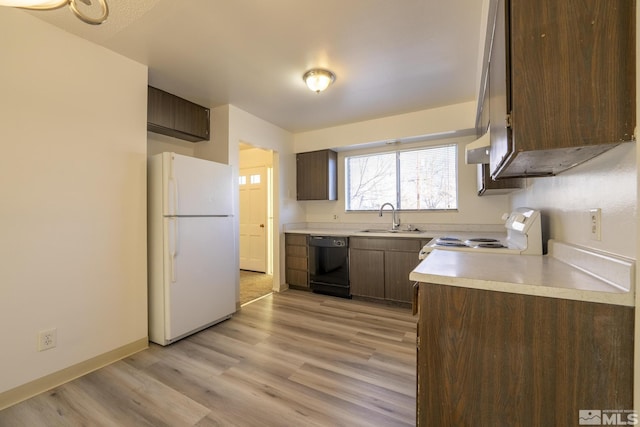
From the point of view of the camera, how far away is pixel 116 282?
2.18 m

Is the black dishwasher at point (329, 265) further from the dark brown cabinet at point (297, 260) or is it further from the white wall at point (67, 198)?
the white wall at point (67, 198)

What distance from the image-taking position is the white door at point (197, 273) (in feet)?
7.75

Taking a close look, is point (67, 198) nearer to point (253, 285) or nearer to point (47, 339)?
point (47, 339)

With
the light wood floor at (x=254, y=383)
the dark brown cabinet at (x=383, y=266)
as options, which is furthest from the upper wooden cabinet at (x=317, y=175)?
the light wood floor at (x=254, y=383)

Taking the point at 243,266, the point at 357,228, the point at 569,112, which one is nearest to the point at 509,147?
the point at 569,112

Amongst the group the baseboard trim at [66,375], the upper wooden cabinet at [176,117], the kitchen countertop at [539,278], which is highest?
the upper wooden cabinet at [176,117]

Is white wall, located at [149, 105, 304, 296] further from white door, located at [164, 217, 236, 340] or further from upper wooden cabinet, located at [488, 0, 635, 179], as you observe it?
upper wooden cabinet, located at [488, 0, 635, 179]

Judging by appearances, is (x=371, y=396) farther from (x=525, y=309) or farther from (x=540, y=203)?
(x=540, y=203)

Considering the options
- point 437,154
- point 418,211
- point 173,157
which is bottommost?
point 418,211

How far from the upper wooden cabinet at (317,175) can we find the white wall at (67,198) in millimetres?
2362

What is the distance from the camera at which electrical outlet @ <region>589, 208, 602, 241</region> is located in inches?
39.5

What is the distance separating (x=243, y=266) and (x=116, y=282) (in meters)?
3.33

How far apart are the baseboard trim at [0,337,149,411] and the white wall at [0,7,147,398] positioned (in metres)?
0.04

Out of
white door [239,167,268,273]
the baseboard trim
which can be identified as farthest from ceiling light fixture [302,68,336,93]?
white door [239,167,268,273]
